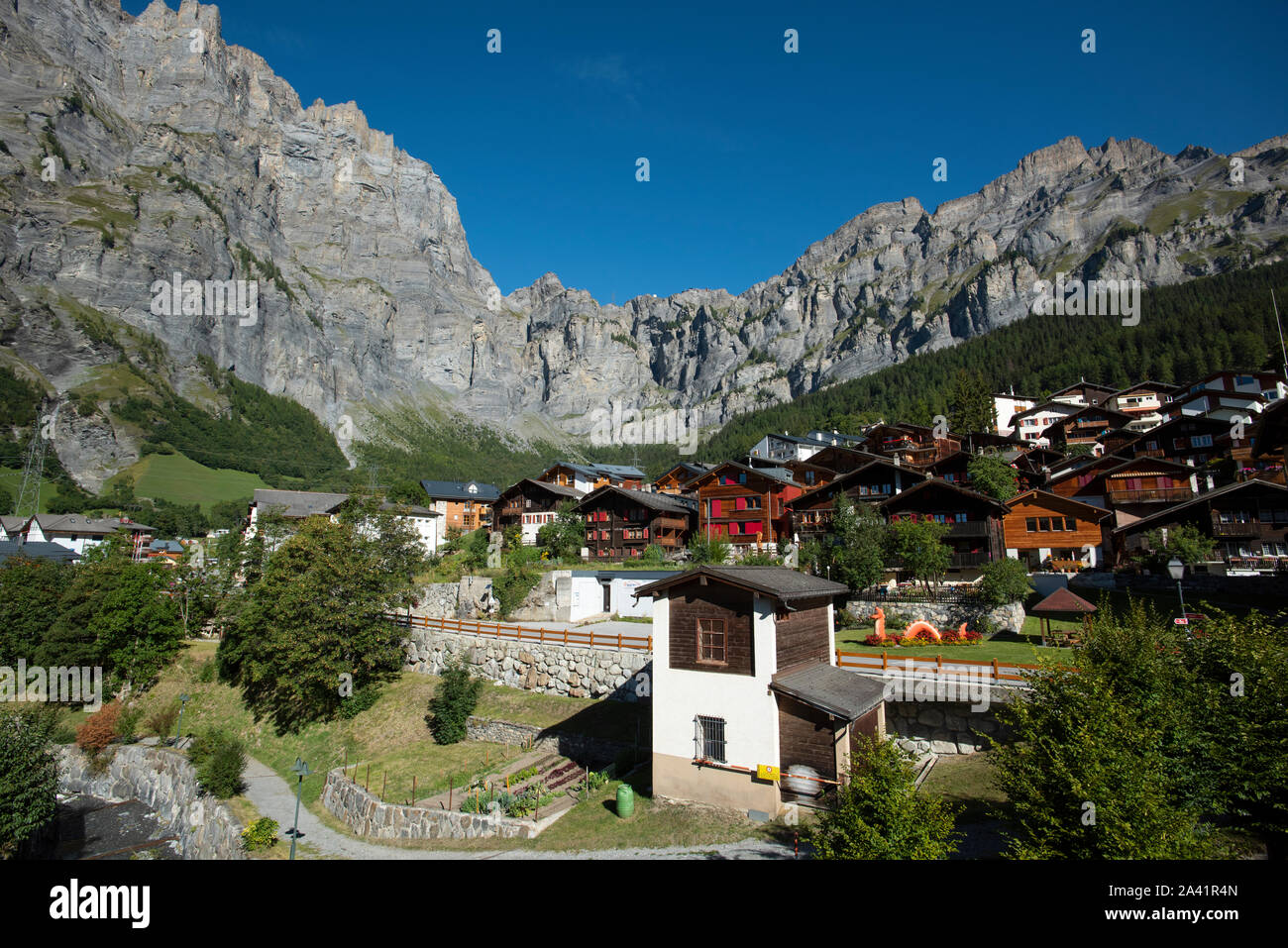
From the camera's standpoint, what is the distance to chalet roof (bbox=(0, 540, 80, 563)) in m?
64.7

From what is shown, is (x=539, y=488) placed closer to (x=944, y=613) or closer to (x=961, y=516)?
(x=961, y=516)

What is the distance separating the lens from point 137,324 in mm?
160250

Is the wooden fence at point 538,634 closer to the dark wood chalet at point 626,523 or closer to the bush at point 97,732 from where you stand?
the bush at point 97,732

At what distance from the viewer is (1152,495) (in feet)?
170

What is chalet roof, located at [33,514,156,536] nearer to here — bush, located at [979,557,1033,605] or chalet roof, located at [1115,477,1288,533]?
bush, located at [979,557,1033,605]

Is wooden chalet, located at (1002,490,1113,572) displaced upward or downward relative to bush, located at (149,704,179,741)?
upward

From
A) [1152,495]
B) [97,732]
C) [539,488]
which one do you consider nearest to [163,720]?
[97,732]

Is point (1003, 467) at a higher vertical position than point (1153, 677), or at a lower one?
higher

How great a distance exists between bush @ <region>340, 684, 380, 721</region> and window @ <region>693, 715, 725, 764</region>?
2319 cm

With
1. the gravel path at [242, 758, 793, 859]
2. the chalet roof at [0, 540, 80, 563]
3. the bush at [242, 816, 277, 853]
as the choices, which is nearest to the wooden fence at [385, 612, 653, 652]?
the gravel path at [242, 758, 793, 859]

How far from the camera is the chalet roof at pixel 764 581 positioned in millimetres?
18078
